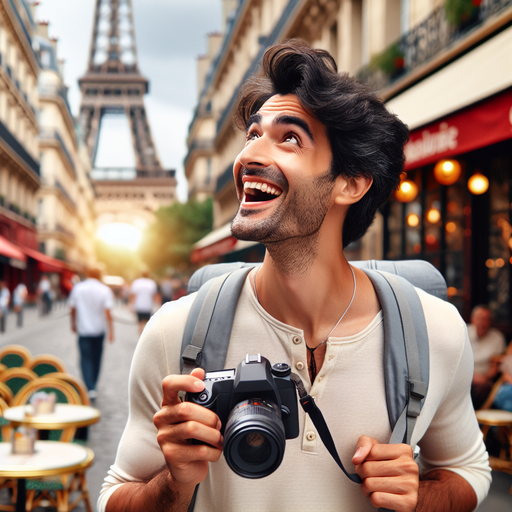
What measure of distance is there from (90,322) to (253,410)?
612 centimetres

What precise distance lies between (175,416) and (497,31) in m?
6.74

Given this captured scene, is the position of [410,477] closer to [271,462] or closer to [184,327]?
[271,462]

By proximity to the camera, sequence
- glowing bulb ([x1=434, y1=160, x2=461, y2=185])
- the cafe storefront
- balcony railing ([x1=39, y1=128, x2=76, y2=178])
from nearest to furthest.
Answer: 1. the cafe storefront
2. glowing bulb ([x1=434, y1=160, x2=461, y2=185])
3. balcony railing ([x1=39, y1=128, x2=76, y2=178])

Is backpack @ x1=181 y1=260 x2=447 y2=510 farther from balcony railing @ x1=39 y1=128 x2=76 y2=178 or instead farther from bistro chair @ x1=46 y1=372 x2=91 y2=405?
balcony railing @ x1=39 y1=128 x2=76 y2=178

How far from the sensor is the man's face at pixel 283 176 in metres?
1.46

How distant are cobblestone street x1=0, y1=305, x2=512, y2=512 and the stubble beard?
137 inches

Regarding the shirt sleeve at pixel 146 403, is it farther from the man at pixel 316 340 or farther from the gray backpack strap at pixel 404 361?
the gray backpack strap at pixel 404 361

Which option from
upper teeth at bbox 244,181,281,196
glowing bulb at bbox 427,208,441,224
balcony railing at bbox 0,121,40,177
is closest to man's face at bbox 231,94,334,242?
upper teeth at bbox 244,181,281,196

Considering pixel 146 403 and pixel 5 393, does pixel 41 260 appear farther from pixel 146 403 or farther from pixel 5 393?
pixel 146 403

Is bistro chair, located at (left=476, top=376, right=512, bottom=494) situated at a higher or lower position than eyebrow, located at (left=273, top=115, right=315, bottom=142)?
lower

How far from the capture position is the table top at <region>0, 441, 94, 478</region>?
3.34 meters

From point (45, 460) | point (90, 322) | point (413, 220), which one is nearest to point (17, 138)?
point (90, 322)

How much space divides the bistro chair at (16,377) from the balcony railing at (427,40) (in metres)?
5.22

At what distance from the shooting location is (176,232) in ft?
143
